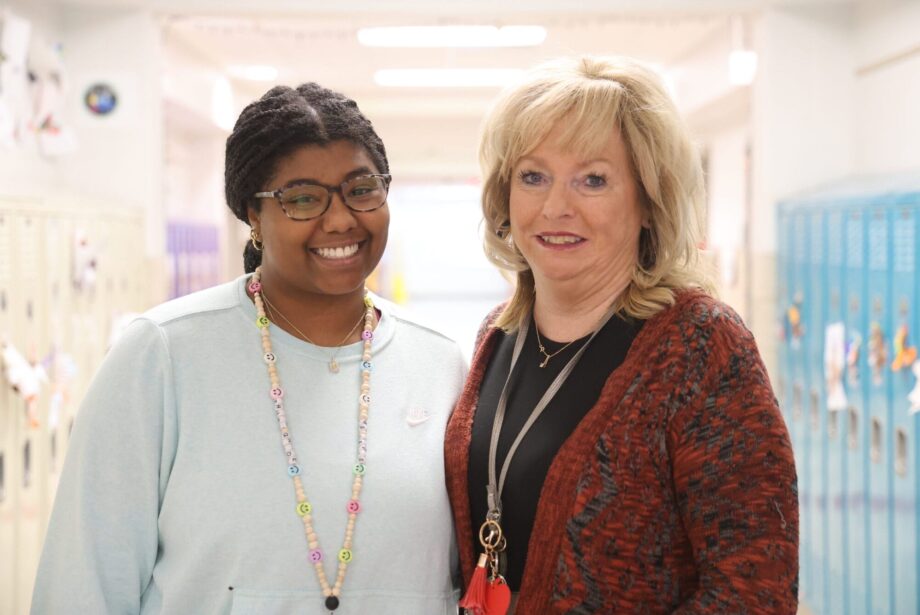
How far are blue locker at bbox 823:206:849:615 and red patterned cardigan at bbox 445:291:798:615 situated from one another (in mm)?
2583

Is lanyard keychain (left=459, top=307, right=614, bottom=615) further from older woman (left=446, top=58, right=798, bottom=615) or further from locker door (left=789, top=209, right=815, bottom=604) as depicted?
locker door (left=789, top=209, right=815, bottom=604)

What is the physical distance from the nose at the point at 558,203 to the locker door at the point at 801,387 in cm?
307

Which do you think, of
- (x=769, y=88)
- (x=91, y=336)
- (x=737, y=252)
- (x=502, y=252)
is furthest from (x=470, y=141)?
(x=502, y=252)

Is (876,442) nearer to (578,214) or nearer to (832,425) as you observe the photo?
(832,425)

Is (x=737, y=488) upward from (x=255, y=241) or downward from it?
downward

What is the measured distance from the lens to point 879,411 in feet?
11.9

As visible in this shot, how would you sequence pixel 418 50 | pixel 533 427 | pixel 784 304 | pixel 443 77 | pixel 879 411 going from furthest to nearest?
pixel 443 77 < pixel 418 50 < pixel 784 304 < pixel 879 411 < pixel 533 427

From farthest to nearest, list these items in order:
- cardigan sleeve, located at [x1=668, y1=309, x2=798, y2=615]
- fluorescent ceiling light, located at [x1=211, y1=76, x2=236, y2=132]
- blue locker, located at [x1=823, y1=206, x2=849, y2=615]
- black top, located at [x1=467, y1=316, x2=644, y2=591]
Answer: fluorescent ceiling light, located at [x1=211, y1=76, x2=236, y2=132] → blue locker, located at [x1=823, y1=206, x2=849, y2=615] → black top, located at [x1=467, y1=316, x2=644, y2=591] → cardigan sleeve, located at [x1=668, y1=309, x2=798, y2=615]

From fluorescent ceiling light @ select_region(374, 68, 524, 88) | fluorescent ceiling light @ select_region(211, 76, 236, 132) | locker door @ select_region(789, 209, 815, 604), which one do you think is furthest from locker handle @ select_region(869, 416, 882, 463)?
fluorescent ceiling light @ select_region(211, 76, 236, 132)

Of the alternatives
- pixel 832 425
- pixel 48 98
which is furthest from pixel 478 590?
pixel 48 98

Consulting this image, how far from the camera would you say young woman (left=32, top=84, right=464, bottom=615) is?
1607 mm

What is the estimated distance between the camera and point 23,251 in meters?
3.67

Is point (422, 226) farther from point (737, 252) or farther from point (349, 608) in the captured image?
point (349, 608)

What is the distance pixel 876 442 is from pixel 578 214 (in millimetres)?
2454
